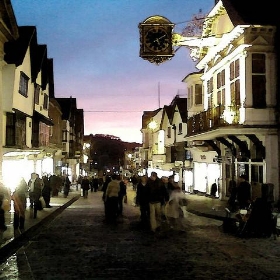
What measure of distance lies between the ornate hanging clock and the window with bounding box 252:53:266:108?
4.03m

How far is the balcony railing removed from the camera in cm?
2359

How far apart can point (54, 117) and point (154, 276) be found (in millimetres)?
46402

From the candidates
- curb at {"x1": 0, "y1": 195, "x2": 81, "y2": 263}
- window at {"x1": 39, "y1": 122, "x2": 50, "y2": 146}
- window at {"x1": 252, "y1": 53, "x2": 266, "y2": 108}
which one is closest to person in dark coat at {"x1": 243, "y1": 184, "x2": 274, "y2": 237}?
curb at {"x1": 0, "y1": 195, "x2": 81, "y2": 263}

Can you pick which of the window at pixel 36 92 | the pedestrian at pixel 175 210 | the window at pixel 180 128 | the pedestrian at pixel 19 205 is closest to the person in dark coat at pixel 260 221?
the pedestrian at pixel 175 210

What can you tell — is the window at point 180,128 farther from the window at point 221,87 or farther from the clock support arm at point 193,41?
the clock support arm at point 193,41

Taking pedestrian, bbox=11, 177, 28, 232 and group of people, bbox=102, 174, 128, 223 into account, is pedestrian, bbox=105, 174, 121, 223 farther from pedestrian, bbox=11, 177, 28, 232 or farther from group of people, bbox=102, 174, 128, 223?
pedestrian, bbox=11, 177, 28, 232

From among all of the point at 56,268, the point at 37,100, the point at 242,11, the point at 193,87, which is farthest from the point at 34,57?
the point at 56,268

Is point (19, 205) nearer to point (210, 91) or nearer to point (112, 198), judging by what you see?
point (112, 198)

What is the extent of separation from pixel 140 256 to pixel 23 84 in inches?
883

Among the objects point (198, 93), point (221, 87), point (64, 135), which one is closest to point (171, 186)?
point (221, 87)

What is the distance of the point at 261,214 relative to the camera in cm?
1441

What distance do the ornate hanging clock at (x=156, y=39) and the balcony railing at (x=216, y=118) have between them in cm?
401

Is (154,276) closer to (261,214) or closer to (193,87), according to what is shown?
(261,214)

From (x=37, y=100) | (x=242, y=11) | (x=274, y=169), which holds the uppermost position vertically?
(x=242, y=11)
